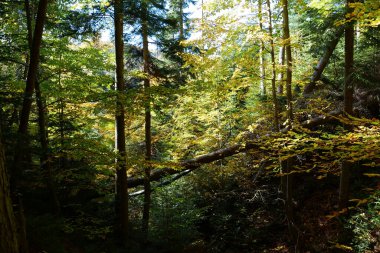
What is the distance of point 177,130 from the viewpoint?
13562 mm

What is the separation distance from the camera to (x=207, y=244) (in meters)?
10.8

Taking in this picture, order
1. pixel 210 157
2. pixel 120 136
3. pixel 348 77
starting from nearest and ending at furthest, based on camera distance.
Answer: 1. pixel 348 77
2. pixel 120 136
3. pixel 210 157

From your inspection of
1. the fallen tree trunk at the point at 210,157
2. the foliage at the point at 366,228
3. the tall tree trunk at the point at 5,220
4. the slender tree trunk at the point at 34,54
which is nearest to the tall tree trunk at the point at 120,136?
the fallen tree trunk at the point at 210,157

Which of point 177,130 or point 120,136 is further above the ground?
point 120,136

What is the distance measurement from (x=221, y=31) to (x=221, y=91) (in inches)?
72.0

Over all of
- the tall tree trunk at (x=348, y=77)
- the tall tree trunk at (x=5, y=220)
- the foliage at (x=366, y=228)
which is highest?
the tall tree trunk at (x=348, y=77)

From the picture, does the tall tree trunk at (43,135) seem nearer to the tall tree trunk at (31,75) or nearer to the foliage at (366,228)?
the tall tree trunk at (31,75)

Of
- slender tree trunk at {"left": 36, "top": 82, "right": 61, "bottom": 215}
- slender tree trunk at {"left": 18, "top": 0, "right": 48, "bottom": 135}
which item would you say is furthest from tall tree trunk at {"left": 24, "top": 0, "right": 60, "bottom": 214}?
slender tree trunk at {"left": 18, "top": 0, "right": 48, "bottom": 135}

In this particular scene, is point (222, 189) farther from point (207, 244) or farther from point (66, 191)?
point (66, 191)

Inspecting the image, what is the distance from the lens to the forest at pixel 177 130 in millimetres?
7250

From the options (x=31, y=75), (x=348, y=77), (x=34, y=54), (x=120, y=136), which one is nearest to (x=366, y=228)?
(x=348, y=77)

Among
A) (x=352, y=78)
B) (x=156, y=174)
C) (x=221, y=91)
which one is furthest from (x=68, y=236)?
(x=352, y=78)

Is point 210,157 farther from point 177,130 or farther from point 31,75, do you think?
point 31,75

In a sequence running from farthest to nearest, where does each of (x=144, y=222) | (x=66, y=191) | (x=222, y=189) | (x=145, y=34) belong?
(x=222, y=189) < (x=145, y=34) < (x=144, y=222) < (x=66, y=191)
